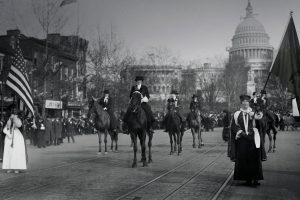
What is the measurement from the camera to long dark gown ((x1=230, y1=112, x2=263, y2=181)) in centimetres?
1056

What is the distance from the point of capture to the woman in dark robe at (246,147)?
10570 millimetres

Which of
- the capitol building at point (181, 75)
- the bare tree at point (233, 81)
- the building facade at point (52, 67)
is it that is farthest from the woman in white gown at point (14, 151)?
the bare tree at point (233, 81)

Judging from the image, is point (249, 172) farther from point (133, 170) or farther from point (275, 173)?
point (133, 170)

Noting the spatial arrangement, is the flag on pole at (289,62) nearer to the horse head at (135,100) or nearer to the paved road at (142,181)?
the paved road at (142,181)

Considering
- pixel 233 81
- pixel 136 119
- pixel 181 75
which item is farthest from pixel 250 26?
pixel 136 119

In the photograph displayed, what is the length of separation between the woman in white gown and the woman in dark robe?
5682mm

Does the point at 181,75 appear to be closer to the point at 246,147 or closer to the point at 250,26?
the point at 250,26

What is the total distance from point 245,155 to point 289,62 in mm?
2211

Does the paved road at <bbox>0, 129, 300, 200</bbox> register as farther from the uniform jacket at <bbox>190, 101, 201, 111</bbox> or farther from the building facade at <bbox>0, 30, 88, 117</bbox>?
the building facade at <bbox>0, 30, 88, 117</bbox>

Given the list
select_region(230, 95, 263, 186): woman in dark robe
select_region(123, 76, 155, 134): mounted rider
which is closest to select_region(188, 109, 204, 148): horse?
select_region(123, 76, 155, 134): mounted rider

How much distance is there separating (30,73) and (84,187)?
2833 cm

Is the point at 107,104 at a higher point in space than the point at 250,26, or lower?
lower

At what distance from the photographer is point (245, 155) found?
10.7m

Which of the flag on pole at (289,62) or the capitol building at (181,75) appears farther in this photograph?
the capitol building at (181,75)
